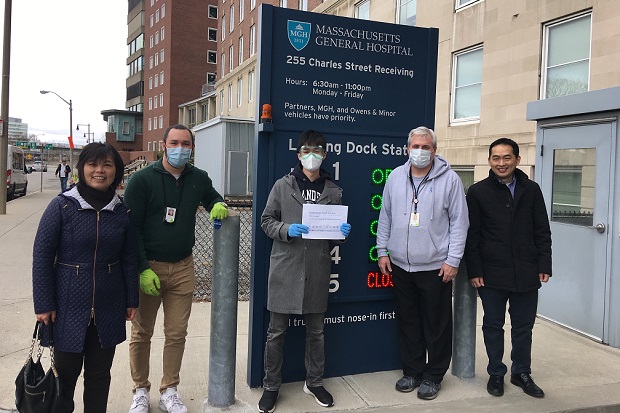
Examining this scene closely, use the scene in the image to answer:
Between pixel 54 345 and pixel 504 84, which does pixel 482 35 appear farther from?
pixel 54 345

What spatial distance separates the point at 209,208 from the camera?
12.1ft

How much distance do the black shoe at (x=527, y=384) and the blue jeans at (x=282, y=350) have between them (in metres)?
1.64

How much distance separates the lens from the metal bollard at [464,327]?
4.20m

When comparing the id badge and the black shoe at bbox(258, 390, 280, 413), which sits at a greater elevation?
the id badge

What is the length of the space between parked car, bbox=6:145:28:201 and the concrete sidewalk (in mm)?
18963

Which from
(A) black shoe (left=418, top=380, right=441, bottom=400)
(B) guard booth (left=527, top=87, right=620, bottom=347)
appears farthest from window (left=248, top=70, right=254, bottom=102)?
(A) black shoe (left=418, top=380, right=441, bottom=400)

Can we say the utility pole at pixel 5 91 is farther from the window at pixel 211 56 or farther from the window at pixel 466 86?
the window at pixel 211 56

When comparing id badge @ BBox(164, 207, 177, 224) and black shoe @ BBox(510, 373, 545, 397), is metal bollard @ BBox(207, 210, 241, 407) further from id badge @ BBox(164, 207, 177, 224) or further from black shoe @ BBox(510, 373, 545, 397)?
black shoe @ BBox(510, 373, 545, 397)

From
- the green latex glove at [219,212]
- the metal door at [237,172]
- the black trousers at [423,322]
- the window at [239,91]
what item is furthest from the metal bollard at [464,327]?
the window at [239,91]

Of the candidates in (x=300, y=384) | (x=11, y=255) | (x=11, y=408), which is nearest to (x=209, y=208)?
(x=300, y=384)

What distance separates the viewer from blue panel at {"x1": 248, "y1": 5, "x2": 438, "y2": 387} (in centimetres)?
379

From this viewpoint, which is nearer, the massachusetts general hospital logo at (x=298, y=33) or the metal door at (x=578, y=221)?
the massachusetts general hospital logo at (x=298, y=33)

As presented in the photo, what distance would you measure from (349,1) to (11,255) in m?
15.4

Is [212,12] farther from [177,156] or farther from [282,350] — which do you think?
[282,350]
